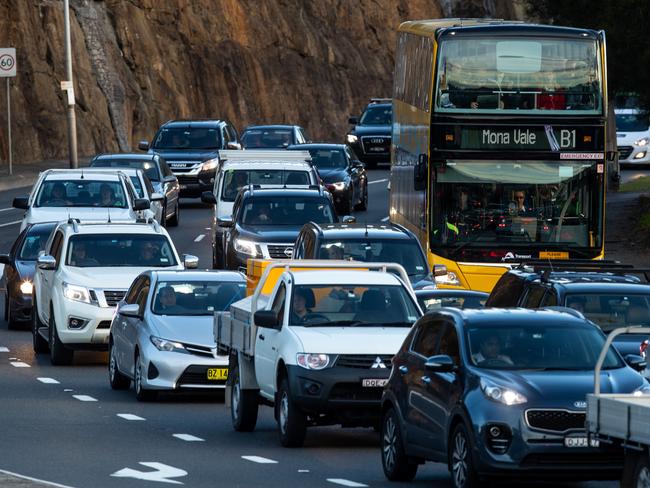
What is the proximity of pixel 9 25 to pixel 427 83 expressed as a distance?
35.5 m

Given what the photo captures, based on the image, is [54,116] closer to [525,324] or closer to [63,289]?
[63,289]

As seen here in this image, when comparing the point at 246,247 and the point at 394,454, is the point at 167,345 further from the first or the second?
the point at 246,247

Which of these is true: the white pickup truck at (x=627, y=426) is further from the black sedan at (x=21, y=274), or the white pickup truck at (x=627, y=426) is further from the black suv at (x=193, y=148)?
the black suv at (x=193, y=148)

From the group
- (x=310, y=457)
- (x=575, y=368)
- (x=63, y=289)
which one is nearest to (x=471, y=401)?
(x=575, y=368)

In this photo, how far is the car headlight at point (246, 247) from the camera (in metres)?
31.2

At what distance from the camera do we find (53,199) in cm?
3312

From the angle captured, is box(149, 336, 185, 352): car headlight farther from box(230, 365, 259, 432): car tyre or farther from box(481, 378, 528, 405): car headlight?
box(481, 378, 528, 405): car headlight

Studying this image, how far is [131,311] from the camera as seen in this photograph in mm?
21312

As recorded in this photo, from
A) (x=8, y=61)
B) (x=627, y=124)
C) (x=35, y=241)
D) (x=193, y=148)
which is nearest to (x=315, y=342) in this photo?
(x=35, y=241)

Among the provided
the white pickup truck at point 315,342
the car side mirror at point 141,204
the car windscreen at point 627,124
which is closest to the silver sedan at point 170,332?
the white pickup truck at point 315,342

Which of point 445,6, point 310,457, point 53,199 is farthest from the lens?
point 445,6

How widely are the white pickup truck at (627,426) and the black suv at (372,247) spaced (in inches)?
490

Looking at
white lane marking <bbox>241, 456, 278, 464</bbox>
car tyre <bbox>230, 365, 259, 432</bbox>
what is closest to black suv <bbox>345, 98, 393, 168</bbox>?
car tyre <bbox>230, 365, 259, 432</bbox>

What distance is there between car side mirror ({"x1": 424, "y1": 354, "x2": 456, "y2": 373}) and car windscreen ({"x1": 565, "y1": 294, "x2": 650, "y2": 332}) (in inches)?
164
